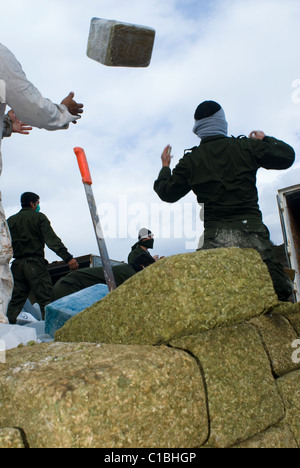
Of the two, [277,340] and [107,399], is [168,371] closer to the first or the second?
[107,399]

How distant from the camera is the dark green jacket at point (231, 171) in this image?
2840 millimetres

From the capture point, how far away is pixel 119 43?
10.8ft

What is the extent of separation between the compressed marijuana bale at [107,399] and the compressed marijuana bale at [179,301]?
153 millimetres

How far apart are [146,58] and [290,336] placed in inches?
98.1

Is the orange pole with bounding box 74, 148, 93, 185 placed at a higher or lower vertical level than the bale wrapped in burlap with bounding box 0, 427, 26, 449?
higher

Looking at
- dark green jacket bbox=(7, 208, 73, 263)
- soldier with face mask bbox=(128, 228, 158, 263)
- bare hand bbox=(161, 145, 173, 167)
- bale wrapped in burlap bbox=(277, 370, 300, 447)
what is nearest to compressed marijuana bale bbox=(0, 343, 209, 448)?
bale wrapped in burlap bbox=(277, 370, 300, 447)

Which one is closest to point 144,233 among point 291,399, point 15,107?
point 15,107

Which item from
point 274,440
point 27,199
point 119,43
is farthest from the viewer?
point 27,199

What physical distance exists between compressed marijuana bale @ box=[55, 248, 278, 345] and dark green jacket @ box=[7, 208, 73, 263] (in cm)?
323

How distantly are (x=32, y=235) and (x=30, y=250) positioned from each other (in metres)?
0.21

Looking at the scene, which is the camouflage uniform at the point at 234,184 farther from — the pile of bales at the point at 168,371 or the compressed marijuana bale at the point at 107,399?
the compressed marijuana bale at the point at 107,399

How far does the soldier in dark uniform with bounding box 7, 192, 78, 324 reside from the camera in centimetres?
516

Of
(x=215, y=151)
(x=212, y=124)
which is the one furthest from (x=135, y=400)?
(x=212, y=124)

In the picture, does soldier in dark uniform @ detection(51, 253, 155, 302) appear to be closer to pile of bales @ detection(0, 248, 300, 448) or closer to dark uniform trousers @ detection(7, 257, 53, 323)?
dark uniform trousers @ detection(7, 257, 53, 323)
